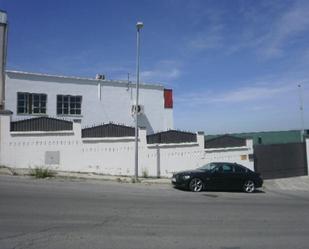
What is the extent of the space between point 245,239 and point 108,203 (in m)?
5.14

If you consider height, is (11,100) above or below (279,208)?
above

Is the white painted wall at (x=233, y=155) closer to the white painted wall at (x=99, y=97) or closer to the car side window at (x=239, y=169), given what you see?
the car side window at (x=239, y=169)

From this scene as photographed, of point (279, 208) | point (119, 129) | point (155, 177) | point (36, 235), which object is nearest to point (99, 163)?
point (155, 177)

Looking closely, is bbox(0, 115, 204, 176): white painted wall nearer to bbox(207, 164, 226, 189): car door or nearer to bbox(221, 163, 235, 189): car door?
bbox(221, 163, 235, 189): car door

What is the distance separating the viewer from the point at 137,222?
9.96 m

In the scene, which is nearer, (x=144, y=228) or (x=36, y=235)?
(x=36, y=235)

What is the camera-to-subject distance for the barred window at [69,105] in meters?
30.9

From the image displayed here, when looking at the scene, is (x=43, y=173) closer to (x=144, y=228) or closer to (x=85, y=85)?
(x=144, y=228)

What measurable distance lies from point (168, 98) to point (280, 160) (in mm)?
13274

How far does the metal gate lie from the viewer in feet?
88.2

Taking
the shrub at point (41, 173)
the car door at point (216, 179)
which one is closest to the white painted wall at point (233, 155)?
the car door at point (216, 179)

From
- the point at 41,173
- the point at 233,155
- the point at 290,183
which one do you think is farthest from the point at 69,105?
the point at 290,183

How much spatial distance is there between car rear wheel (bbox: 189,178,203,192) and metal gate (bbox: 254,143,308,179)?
27.0ft

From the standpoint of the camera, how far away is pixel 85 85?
107 ft
